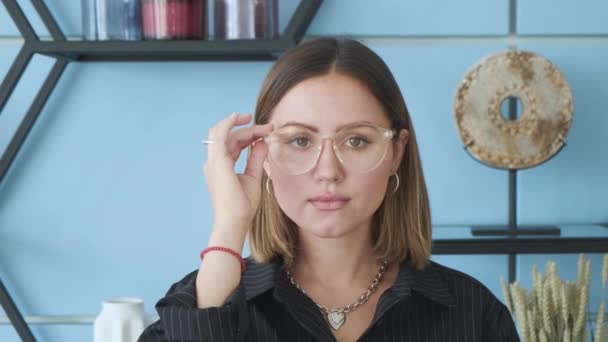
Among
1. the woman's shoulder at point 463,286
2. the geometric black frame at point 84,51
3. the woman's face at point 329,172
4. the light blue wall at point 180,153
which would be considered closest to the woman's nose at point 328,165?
the woman's face at point 329,172

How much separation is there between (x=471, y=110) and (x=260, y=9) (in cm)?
42

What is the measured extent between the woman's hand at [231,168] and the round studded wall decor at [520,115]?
25.3 inches

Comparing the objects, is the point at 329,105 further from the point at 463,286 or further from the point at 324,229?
the point at 463,286

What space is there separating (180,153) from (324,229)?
0.78m

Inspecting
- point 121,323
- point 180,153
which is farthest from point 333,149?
point 180,153

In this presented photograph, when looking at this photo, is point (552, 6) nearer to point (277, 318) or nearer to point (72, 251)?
point (277, 318)

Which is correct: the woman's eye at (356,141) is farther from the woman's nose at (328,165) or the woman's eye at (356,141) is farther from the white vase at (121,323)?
the white vase at (121,323)

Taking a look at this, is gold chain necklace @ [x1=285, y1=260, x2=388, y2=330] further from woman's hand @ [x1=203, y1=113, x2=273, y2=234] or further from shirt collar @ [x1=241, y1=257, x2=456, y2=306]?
woman's hand @ [x1=203, y1=113, x2=273, y2=234]

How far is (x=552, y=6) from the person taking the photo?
1.81 m

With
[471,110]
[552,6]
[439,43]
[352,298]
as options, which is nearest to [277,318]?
[352,298]

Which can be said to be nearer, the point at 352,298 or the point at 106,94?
the point at 352,298

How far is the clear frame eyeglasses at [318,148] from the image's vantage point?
3.72ft

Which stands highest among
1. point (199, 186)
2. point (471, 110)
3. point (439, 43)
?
point (439, 43)

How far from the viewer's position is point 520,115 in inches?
67.7
